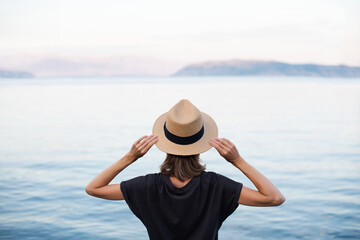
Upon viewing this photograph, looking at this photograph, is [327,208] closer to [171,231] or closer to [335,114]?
[171,231]

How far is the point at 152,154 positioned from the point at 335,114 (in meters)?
13.8

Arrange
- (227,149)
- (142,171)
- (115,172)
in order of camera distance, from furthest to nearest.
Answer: (142,171) < (115,172) < (227,149)

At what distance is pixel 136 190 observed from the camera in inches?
Result: 90.1

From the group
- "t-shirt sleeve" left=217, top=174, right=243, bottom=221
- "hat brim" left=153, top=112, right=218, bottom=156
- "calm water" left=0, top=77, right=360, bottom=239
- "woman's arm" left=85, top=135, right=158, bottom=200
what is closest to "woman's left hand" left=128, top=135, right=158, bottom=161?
"woman's arm" left=85, top=135, right=158, bottom=200

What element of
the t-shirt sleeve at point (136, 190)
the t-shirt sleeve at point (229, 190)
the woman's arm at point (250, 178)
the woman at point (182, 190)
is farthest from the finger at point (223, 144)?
the t-shirt sleeve at point (136, 190)

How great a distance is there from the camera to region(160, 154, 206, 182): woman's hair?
7.41 ft

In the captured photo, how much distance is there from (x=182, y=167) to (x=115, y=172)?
0.99 ft

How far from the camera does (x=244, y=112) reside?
24.9 metres

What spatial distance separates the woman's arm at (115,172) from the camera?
2.13 meters

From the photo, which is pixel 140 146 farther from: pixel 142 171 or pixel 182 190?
pixel 142 171

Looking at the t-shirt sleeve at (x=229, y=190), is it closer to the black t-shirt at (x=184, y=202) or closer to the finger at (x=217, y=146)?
the black t-shirt at (x=184, y=202)

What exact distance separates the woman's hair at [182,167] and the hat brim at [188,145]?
0.05m

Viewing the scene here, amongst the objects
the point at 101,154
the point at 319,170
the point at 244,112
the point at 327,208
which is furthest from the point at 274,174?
the point at 244,112

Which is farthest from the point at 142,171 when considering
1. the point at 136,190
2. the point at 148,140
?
the point at 148,140
